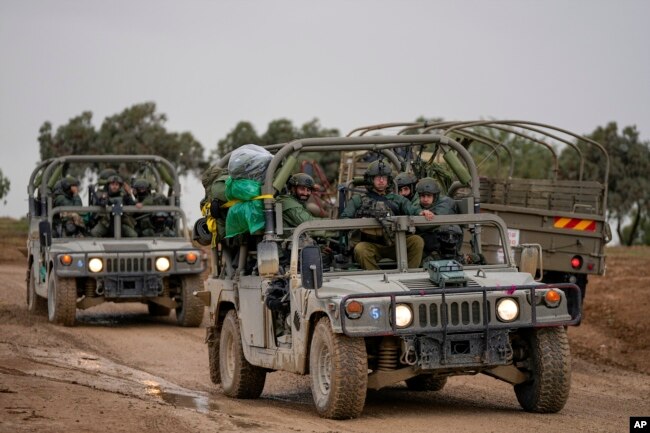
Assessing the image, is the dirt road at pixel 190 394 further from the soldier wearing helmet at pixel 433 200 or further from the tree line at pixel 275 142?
the tree line at pixel 275 142

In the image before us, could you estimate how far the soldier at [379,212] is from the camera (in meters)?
11.5

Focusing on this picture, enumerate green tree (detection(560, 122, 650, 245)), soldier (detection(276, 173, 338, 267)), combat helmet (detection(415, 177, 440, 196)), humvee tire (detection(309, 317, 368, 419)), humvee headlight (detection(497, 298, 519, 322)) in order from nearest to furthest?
humvee tire (detection(309, 317, 368, 419)) → humvee headlight (detection(497, 298, 519, 322)) → combat helmet (detection(415, 177, 440, 196)) → soldier (detection(276, 173, 338, 267)) → green tree (detection(560, 122, 650, 245))

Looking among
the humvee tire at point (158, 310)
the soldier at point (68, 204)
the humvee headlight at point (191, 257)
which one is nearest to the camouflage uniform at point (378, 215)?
the humvee headlight at point (191, 257)

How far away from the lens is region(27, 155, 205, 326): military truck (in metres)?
18.8

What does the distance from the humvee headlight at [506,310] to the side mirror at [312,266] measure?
52.4 inches

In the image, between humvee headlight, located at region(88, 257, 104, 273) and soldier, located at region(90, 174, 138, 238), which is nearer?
humvee headlight, located at region(88, 257, 104, 273)

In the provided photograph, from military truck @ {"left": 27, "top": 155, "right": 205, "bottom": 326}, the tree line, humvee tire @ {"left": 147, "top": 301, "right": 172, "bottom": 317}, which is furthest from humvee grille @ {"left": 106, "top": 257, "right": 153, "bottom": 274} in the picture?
the tree line

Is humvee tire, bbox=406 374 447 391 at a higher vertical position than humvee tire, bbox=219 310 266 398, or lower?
lower

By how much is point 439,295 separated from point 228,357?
11.2ft

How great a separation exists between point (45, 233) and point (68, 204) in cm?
117

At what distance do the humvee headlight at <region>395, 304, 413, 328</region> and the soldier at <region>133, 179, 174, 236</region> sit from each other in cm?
1019

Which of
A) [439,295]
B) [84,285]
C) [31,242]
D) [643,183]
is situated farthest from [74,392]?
[643,183]

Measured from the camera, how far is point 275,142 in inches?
1706

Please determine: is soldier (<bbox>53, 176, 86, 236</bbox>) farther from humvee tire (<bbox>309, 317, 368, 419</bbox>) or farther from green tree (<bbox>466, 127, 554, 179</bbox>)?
green tree (<bbox>466, 127, 554, 179</bbox>)
